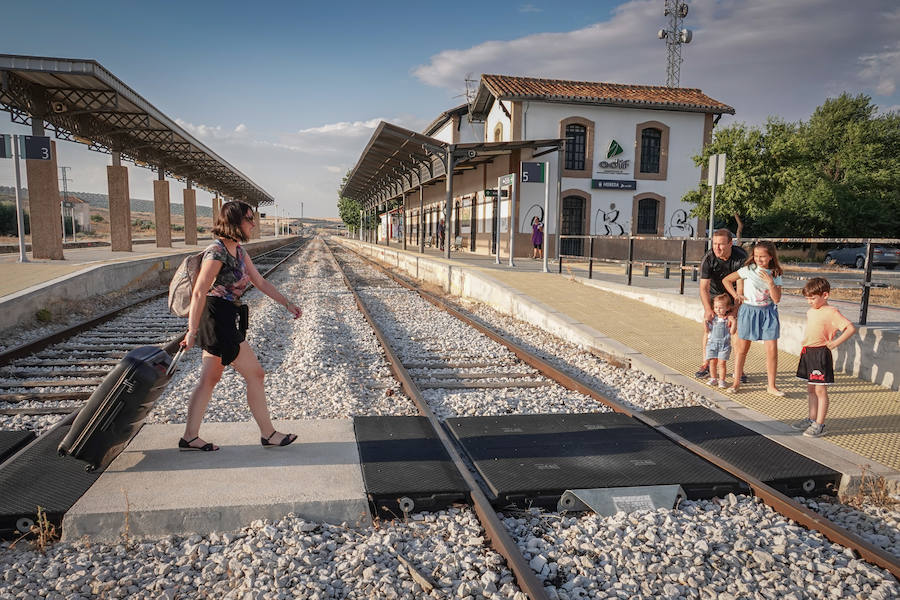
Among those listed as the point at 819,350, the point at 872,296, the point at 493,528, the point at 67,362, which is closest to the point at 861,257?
the point at 872,296

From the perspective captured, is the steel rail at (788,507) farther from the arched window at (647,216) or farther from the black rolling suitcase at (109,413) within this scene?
the arched window at (647,216)

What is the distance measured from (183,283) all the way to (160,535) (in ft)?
4.83

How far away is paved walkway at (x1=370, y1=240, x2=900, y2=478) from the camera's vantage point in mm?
4391

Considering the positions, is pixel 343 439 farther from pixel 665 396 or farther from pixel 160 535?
pixel 665 396

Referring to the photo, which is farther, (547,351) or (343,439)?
(547,351)

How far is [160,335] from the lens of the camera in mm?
8883

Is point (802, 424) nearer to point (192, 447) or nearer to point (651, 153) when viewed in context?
point (192, 447)

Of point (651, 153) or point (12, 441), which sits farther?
point (651, 153)

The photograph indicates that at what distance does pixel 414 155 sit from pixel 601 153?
8562mm

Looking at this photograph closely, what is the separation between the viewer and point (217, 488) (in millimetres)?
3295

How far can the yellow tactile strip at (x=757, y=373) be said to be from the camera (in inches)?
171

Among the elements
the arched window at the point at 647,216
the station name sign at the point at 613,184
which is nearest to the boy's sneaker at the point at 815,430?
the station name sign at the point at 613,184

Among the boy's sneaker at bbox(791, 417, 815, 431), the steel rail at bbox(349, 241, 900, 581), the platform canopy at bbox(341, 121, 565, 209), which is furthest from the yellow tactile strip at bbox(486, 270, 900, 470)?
the platform canopy at bbox(341, 121, 565, 209)

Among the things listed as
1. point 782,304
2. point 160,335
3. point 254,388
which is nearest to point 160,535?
point 254,388
